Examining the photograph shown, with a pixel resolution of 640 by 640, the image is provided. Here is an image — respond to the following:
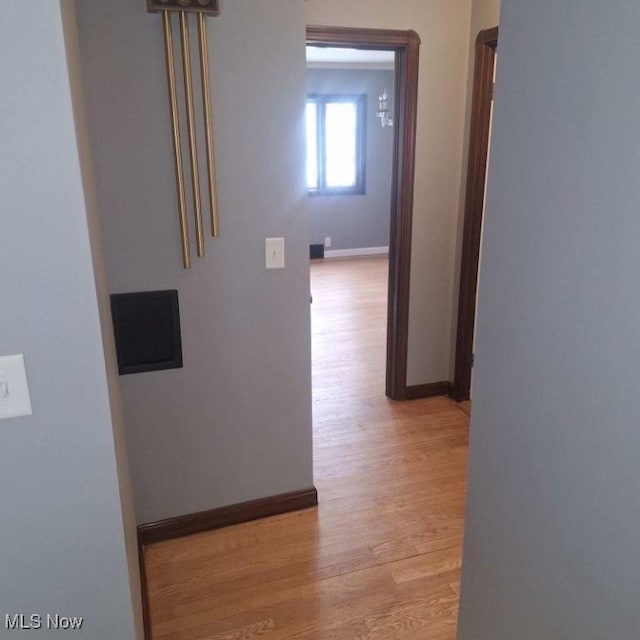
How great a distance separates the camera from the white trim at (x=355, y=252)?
8.25 meters

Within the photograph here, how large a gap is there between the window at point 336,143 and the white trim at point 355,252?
0.86 m

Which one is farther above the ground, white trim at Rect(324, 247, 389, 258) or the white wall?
the white wall

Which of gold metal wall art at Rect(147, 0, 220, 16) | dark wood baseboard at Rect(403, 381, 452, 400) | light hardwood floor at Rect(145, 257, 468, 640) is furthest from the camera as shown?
dark wood baseboard at Rect(403, 381, 452, 400)

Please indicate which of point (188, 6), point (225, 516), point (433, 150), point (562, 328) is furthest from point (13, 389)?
point (433, 150)

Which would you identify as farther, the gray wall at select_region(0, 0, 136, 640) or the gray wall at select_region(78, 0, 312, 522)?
the gray wall at select_region(78, 0, 312, 522)

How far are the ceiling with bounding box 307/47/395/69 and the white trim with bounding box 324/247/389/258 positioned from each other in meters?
2.55

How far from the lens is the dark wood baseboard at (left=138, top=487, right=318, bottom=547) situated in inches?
90.6

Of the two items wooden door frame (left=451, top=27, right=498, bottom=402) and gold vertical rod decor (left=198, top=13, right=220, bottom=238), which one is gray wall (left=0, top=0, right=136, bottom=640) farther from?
wooden door frame (left=451, top=27, right=498, bottom=402)

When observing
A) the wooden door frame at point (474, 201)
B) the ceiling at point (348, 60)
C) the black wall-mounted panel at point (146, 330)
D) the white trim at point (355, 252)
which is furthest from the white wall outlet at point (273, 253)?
the white trim at point (355, 252)

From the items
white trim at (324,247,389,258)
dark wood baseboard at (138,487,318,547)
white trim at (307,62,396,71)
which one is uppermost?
white trim at (307,62,396,71)

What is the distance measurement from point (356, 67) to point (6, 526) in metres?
7.72

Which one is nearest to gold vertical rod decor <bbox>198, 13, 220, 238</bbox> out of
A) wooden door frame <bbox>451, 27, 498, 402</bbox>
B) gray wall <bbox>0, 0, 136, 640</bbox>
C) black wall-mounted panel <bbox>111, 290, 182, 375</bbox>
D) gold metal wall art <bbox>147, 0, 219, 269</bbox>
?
gold metal wall art <bbox>147, 0, 219, 269</bbox>

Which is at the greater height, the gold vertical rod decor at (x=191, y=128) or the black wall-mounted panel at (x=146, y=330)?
the gold vertical rod decor at (x=191, y=128)

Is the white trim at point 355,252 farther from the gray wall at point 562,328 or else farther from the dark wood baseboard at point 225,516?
the gray wall at point 562,328
